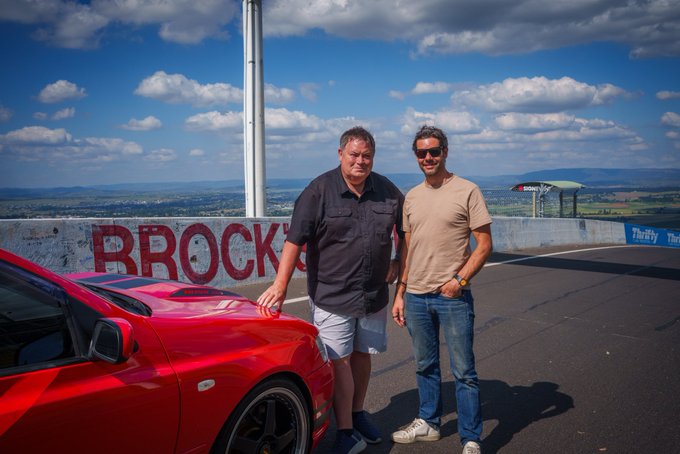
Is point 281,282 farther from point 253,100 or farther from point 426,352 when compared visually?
point 253,100

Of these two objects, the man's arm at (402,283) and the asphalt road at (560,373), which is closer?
the man's arm at (402,283)

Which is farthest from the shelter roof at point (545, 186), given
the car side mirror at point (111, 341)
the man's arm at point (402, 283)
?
the car side mirror at point (111, 341)

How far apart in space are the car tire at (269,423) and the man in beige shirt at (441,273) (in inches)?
39.2

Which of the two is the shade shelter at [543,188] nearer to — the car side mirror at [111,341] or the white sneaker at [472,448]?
the white sneaker at [472,448]

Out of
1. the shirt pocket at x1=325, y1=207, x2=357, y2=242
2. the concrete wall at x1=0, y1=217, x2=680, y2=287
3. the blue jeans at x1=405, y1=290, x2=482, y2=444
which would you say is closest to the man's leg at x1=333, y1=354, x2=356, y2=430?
the blue jeans at x1=405, y1=290, x2=482, y2=444

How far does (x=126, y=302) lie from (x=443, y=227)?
1982 millimetres

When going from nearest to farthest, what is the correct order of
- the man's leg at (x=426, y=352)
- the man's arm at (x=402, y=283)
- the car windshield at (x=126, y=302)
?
the car windshield at (x=126, y=302), the man's leg at (x=426, y=352), the man's arm at (x=402, y=283)

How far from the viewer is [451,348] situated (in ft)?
11.6

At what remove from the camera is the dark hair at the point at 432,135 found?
11.7ft

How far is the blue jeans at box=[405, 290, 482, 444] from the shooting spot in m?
3.46

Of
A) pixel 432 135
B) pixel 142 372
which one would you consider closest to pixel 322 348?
pixel 142 372

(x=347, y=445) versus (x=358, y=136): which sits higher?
(x=358, y=136)

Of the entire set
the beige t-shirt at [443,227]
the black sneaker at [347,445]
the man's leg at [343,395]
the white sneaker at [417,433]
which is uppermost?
the beige t-shirt at [443,227]

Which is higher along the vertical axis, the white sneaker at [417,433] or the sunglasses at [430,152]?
the sunglasses at [430,152]
